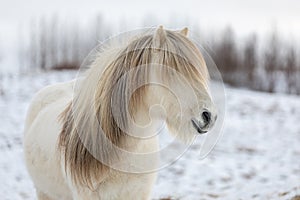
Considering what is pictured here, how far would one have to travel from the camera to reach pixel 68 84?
332cm

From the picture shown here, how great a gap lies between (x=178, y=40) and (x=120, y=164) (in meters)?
0.73

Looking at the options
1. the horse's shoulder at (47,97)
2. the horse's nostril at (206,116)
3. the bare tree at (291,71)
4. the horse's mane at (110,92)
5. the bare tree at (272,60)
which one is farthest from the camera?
the bare tree at (272,60)

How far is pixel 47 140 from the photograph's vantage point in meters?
2.66

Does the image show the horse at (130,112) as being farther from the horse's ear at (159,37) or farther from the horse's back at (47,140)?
the horse's back at (47,140)

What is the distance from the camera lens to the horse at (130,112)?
1.92 meters

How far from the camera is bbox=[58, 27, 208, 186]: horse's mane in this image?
194 centimetres

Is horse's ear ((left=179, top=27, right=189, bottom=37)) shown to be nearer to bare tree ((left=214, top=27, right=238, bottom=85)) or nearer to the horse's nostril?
the horse's nostril

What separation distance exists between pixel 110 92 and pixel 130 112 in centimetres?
14

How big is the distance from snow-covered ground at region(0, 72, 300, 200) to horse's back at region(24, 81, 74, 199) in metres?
1.87

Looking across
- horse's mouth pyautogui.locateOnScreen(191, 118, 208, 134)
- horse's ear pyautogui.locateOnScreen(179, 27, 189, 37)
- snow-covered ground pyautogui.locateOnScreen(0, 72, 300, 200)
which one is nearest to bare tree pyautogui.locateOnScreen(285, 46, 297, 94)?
snow-covered ground pyautogui.locateOnScreen(0, 72, 300, 200)

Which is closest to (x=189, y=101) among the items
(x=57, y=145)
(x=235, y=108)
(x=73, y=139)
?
(x=73, y=139)

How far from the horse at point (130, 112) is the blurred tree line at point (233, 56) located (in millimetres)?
17411

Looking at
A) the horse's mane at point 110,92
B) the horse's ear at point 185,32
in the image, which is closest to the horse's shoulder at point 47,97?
the horse's mane at point 110,92

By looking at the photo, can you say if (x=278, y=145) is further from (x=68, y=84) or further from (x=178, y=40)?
(x=178, y=40)
